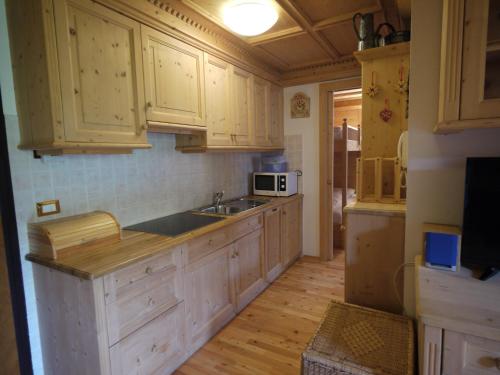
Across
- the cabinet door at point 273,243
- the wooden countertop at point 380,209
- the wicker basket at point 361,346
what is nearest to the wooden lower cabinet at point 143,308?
the cabinet door at point 273,243

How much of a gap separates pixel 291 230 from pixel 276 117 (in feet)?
4.50

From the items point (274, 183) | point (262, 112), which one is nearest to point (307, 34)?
point (262, 112)

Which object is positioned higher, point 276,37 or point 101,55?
point 276,37

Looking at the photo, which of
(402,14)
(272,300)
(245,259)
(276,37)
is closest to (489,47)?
(402,14)

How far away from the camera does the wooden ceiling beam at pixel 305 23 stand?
1993 mm

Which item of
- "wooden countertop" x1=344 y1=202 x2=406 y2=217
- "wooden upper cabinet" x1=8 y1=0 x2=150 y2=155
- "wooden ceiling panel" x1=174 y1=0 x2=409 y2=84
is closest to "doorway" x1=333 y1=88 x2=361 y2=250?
"wooden ceiling panel" x1=174 y1=0 x2=409 y2=84

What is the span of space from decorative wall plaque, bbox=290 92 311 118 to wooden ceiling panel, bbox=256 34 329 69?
37 cm

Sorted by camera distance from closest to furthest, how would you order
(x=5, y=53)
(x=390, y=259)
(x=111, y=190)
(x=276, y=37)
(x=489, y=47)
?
(x=489, y=47) → (x=5, y=53) → (x=390, y=259) → (x=111, y=190) → (x=276, y=37)

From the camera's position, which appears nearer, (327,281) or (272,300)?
(272,300)

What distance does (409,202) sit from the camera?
1555 millimetres

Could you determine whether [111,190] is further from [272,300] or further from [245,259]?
[272,300]

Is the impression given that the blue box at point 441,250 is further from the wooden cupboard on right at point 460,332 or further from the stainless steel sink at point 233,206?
the stainless steel sink at point 233,206

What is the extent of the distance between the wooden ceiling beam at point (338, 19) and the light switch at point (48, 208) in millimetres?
2242

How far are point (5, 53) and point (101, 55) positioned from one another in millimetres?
453
